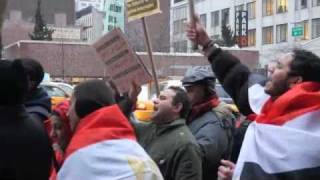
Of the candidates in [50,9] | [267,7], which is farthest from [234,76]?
[50,9]

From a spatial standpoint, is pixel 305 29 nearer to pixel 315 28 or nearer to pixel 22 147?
pixel 315 28

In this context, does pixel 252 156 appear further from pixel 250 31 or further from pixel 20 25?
pixel 20 25

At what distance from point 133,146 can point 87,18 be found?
8627 centimetres

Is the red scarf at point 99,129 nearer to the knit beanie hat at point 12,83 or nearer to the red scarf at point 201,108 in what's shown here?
the knit beanie hat at point 12,83

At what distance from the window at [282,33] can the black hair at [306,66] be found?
67.8 metres

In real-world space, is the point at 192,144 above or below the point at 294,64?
below

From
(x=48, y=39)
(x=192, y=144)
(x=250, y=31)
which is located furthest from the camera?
(x=250, y=31)

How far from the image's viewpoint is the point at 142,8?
6.61 metres

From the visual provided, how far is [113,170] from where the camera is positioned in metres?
3.74

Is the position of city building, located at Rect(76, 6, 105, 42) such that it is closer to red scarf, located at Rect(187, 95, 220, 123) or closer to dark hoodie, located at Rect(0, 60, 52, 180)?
red scarf, located at Rect(187, 95, 220, 123)

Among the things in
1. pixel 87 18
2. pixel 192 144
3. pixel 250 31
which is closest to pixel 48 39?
pixel 250 31

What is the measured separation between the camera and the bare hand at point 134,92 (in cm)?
588

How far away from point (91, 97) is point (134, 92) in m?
2.07

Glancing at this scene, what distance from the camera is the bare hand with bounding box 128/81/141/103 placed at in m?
5.88
